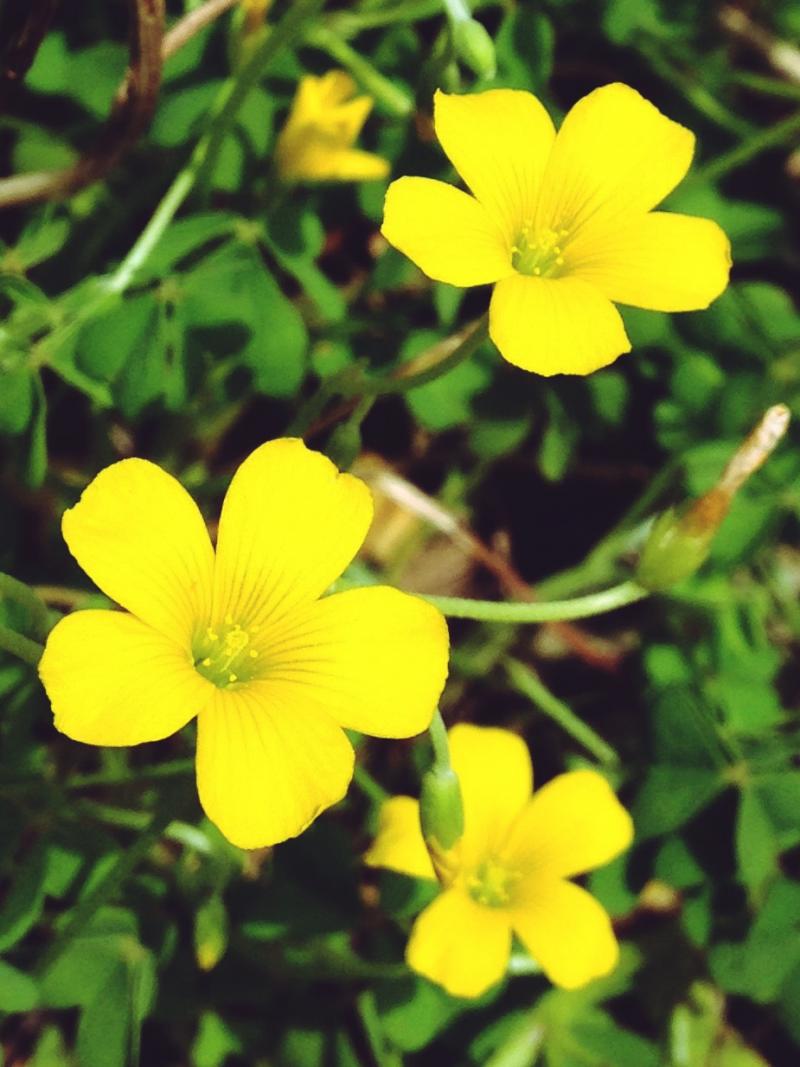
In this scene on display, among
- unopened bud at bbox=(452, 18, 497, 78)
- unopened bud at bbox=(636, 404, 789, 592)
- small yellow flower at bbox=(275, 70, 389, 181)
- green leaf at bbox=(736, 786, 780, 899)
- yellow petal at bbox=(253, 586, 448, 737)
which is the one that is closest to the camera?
yellow petal at bbox=(253, 586, 448, 737)

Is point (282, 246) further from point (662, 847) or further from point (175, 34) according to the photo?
point (662, 847)

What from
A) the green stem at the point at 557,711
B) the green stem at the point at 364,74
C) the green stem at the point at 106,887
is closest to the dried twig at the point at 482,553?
the green stem at the point at 557,711

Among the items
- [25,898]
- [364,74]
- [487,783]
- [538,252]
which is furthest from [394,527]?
[25,898]

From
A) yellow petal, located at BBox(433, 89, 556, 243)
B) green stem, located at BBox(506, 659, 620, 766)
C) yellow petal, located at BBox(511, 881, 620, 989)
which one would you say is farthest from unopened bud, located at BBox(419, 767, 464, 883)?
green stem, located at BBox(506, 659, 620, 766)

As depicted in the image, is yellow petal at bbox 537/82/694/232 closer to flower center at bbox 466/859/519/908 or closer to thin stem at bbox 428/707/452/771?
thin stem at bbox 428/707/452/771

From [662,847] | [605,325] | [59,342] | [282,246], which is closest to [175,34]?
[282,246]

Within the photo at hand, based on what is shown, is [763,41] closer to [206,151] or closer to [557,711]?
[206,151]
